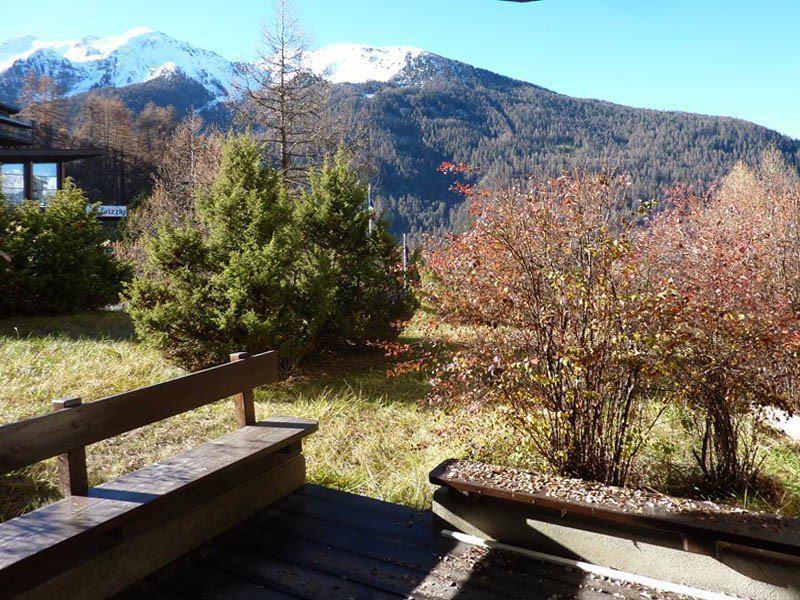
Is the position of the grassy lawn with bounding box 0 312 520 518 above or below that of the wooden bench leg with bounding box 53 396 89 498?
below

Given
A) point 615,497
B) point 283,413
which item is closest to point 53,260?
point 283,413

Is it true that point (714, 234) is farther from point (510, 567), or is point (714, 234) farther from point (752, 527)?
point (510, 567)

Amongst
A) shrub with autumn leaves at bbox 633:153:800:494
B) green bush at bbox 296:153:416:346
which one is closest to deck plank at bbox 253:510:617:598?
shrub with autumn leaves at bbox 633:153:800:494

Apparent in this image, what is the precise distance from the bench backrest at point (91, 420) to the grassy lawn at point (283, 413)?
4.46 feet

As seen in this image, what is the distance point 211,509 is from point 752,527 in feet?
8.13

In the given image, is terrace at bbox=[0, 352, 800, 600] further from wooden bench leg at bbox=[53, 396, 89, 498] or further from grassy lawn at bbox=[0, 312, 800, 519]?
grassy lawn at bbox=[0, 312, 800, 519]

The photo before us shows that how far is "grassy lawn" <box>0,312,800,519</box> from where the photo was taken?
373cm

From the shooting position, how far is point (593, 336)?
3.03 metres

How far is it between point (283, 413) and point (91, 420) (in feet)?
11.4

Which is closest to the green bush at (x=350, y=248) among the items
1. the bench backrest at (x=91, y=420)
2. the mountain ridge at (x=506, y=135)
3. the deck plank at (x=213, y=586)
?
the bench backrest at (x=91, y=420)

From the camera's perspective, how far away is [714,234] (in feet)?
17.3

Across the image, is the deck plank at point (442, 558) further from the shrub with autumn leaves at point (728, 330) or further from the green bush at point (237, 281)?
the green bush at point (237, 281)

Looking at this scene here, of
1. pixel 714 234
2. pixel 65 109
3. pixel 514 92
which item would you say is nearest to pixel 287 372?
pixel 714 234

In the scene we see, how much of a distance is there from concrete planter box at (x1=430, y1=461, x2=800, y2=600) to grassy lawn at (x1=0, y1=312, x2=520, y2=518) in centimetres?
56
